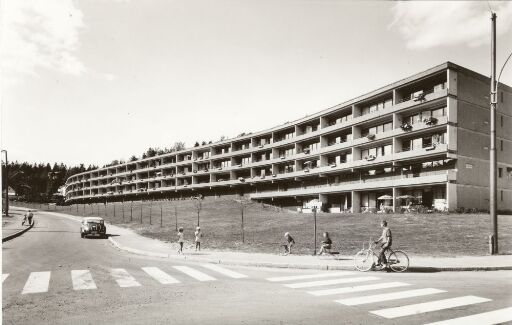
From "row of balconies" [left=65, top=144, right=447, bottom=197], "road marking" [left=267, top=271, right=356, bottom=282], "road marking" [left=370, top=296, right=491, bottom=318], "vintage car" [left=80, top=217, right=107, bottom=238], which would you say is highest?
"row of balconies" [left=65, top=144, right=447, bottom=197]

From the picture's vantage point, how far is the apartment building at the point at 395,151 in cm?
3688

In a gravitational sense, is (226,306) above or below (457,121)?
below

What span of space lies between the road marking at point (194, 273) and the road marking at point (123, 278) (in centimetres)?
182

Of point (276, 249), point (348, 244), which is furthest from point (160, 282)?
point (348, 244)

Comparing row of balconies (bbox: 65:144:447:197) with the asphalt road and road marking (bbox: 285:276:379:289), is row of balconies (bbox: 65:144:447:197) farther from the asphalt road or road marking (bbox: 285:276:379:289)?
→ road marking (bbox: 285:276:379:289)

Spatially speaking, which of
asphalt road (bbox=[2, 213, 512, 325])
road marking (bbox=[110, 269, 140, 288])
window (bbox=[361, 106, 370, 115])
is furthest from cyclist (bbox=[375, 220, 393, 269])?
window (bbox=[361, 106, 370, 115])

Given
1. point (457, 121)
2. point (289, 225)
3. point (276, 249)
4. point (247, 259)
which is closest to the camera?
point (247, 259)

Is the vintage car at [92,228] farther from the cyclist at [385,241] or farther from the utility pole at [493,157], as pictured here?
the utility pole at [493,157]

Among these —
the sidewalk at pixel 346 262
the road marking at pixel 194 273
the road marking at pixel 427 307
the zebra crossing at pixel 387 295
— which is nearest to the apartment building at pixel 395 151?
the sidewalk at pixel 346 262

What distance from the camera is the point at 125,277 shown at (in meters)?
12.7

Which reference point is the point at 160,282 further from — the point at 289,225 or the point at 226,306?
the point at 289,225

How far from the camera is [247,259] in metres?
16.3

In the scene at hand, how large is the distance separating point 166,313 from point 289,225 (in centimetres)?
2561

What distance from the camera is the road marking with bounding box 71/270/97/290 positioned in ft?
35.9
